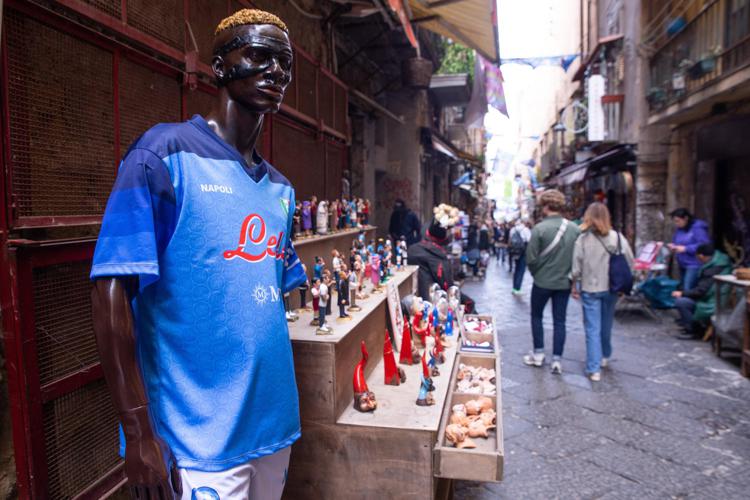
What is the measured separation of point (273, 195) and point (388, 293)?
5.94 feet

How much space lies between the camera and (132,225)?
1210 mm

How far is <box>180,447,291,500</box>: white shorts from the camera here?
135cm

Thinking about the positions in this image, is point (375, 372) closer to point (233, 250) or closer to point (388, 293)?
point (388, 293)

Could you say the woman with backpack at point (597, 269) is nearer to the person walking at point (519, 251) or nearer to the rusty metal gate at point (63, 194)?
the rusty metal gate at point (63, 194)

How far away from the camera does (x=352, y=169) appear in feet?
31.8

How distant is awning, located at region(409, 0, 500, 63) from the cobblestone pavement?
4.28m

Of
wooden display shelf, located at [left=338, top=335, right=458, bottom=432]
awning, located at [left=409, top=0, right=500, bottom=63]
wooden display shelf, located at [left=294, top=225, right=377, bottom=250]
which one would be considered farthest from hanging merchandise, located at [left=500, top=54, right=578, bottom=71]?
wooden display shelf, located at [left=338, top=335, right=458, bottom=432]

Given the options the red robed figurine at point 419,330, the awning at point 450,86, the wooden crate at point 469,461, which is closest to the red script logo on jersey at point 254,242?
the wooden crate at point 469,461

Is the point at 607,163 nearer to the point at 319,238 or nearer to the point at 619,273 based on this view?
the point at 619,273

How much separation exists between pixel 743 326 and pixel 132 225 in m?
6.54

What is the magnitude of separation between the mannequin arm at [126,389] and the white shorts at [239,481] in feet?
0.46

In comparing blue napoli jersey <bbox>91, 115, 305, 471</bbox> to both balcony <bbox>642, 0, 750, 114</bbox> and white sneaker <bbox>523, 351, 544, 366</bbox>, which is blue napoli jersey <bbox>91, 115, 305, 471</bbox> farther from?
balcony <bbox>642, 0, 750, 114</bbox>

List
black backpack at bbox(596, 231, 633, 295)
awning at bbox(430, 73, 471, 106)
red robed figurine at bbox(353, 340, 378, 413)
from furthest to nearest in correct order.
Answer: awning at bbox(430, 73, 471, 106), black backpack at bbox(596, 231, 633, 295), red robed figurine at bbox(353, 340, 378, 413)

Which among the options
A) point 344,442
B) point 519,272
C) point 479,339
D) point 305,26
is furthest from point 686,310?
point 344,442
